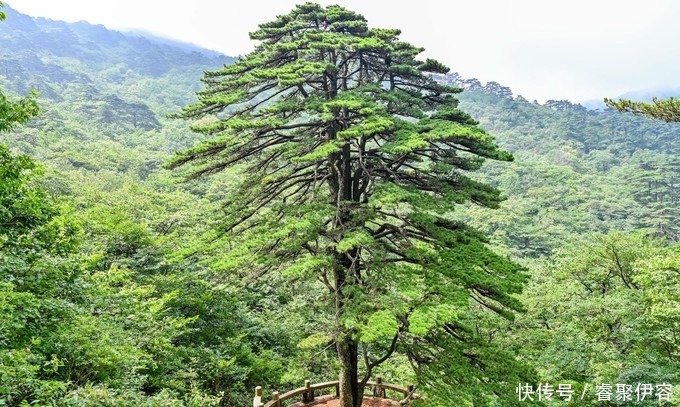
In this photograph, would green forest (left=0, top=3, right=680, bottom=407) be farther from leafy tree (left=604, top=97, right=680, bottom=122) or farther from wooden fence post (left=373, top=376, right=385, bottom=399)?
wooden fence post (left=373, top=376, right=385, bottom=399)

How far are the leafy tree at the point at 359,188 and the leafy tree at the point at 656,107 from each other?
4063 mm

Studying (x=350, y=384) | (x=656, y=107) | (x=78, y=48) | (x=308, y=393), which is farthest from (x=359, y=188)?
(x=78, y=48)

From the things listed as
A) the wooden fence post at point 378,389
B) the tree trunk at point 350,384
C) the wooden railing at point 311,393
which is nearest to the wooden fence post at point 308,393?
the wooden railing at point 311,393

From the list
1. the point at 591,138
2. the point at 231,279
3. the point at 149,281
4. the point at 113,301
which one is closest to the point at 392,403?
the point at 231,279

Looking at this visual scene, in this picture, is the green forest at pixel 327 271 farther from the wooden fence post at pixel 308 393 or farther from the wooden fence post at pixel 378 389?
the wooden fence post at pixel 308 393

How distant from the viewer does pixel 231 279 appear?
29.8ft

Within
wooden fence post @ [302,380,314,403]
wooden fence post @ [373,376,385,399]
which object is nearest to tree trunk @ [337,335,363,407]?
wooden fence post @ [302,380,314,403]

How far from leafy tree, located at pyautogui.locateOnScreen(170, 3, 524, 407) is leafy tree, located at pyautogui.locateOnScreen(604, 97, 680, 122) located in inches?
160

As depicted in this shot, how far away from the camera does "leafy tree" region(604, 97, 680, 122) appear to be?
8680 mm

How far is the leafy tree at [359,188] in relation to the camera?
6.46 m

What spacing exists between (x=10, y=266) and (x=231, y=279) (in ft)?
13.8

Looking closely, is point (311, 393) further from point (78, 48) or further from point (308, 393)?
point (78, 48)

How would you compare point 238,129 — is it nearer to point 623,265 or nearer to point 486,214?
point 623,265

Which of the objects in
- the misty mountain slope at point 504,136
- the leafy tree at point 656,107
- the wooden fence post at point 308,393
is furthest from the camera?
the misty mountain slope at point 504,136
